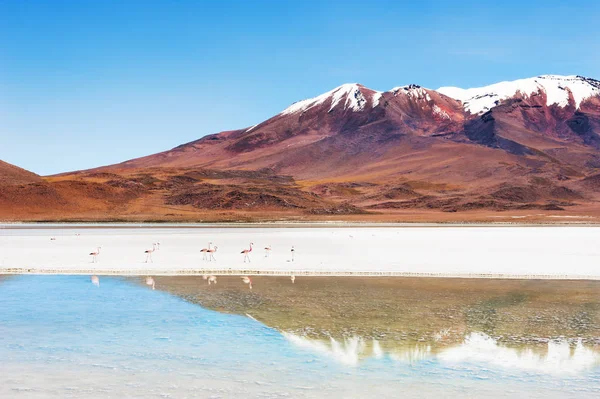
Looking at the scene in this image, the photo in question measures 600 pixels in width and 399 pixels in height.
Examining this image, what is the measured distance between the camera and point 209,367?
37.3 feet

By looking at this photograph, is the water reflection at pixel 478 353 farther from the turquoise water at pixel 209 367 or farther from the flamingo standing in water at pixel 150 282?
the flamingo standing in water at pixel 150 282

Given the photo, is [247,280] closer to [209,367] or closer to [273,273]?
[273,273]

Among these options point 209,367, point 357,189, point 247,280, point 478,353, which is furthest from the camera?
point 357,189

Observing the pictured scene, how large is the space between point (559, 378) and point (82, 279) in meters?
17.2

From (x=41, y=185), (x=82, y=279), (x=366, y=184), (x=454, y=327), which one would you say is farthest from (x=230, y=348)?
(x=366, y=184)

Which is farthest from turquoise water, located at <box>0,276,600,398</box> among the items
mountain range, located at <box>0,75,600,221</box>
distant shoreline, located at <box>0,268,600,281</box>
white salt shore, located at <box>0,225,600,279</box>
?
mountain range, located at <box>0,75,600,221</box>

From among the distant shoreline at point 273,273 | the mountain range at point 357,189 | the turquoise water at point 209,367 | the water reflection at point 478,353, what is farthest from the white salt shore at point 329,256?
the mountain range at point 357,189

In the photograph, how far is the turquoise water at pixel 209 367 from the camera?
32.8ft

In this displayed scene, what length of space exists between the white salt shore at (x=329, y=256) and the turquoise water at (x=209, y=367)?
8915 mm

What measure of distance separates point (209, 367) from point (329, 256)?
17694 mm

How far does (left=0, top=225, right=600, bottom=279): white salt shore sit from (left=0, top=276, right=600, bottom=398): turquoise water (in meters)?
8.92

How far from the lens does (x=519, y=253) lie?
3033 cm

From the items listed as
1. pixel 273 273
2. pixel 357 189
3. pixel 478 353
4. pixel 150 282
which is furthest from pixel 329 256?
pixel 357 189

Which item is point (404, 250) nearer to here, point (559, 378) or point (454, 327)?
point (454, 327)
